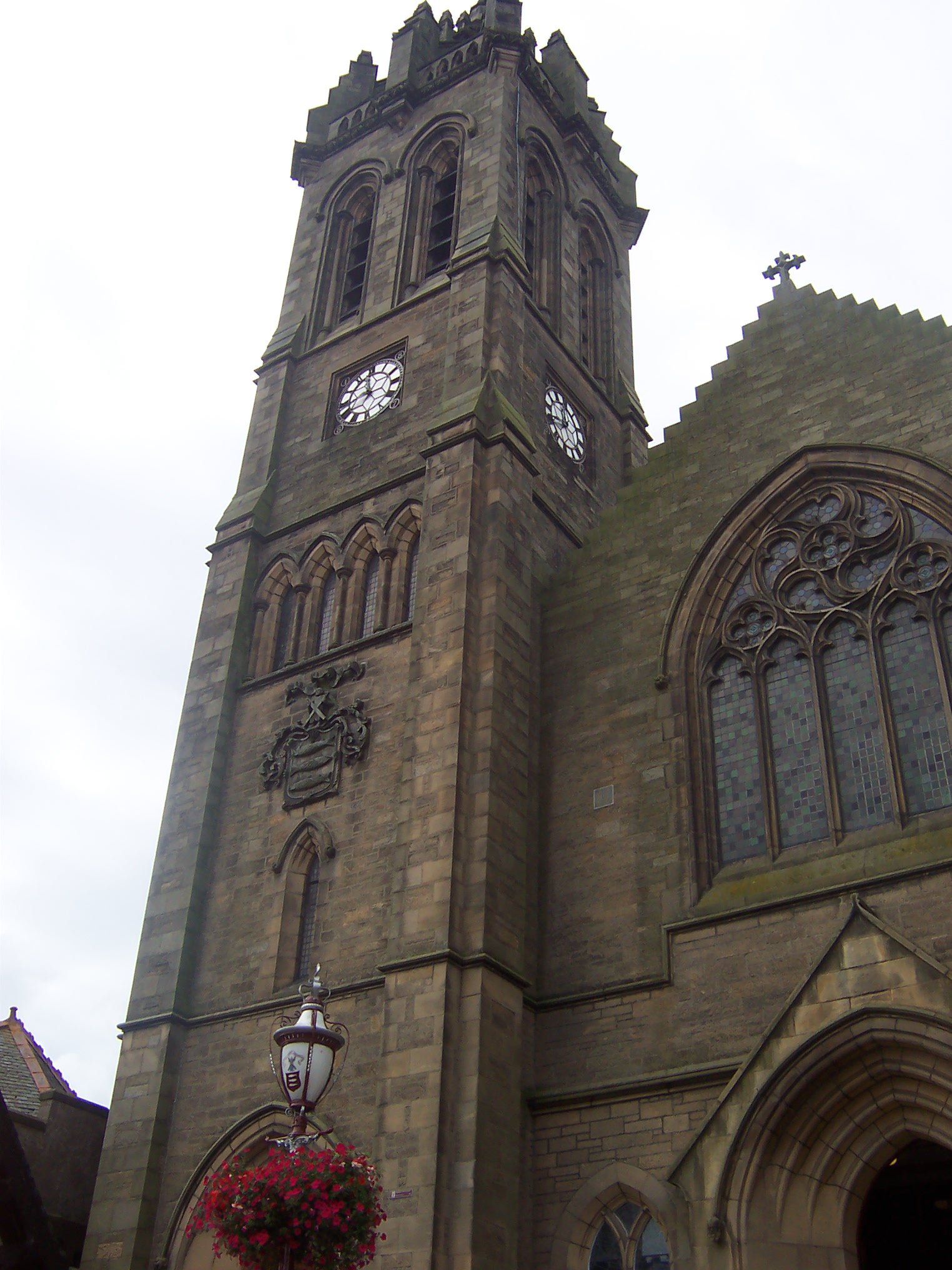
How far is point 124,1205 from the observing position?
55.2 ft

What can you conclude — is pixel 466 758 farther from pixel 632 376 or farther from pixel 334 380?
pixel 632 376

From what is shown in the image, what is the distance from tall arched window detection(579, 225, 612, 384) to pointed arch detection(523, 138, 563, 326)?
3.84 ft

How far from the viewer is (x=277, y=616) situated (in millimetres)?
22219

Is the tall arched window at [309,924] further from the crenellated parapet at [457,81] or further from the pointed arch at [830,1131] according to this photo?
the crenellated parapet at [457,81]

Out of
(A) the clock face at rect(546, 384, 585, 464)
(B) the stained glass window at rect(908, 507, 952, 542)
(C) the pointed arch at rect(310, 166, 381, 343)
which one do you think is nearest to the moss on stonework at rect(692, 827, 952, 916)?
(B) the stained glass window at rect(908, 507, 952, 542)

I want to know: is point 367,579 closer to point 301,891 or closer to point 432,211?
point 301,891

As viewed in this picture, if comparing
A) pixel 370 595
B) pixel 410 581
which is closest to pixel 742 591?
pixel 410 581

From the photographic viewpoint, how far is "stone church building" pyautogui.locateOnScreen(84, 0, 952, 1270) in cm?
1355

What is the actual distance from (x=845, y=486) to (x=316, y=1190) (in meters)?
11.9

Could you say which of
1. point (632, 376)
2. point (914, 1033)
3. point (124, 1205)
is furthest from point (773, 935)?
point (632, 376)

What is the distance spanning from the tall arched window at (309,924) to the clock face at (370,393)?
29.8ft

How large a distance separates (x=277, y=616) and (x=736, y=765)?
9152mm

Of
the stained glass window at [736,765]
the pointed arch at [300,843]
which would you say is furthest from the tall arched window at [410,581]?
the stained glass window at [736,765]

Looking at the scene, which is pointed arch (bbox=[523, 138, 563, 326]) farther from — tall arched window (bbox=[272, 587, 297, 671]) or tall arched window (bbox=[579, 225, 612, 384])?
tall arched window (bbox=[272, 587, 297, 671])
